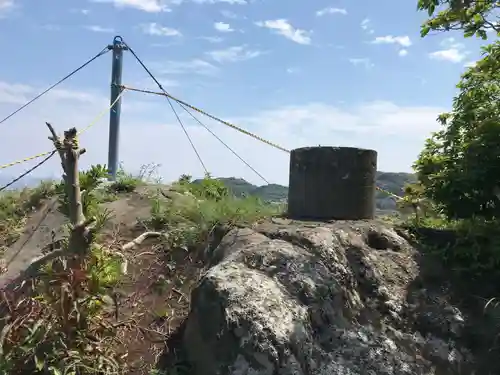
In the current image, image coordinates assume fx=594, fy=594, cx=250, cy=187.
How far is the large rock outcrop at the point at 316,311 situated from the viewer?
3.41 m

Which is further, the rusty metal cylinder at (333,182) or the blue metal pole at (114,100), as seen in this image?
the blue metal pole at (114,100)

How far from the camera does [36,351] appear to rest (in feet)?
12.0

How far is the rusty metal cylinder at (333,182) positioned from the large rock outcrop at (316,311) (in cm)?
48

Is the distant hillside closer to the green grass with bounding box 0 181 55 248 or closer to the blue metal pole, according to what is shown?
the blue metal pole

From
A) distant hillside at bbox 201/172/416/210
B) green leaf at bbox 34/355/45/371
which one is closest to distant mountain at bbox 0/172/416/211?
distant hillside at bbox 201/172/416/210

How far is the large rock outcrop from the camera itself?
341cm

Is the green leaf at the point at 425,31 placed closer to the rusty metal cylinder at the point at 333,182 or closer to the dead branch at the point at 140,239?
the rusty metal cylinder at the point at 333,182

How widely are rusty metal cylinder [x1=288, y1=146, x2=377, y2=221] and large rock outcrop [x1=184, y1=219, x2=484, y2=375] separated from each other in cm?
48

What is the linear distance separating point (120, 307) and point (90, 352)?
69cm

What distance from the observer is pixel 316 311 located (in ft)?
12.2

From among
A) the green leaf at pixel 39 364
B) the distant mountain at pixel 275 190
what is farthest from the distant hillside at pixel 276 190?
the green leaf at pixel 39 364

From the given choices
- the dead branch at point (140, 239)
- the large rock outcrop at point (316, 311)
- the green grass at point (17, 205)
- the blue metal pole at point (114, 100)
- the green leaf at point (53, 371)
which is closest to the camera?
the large rock outcrop at point (316, 311)

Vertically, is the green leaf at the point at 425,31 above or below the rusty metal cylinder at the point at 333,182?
above

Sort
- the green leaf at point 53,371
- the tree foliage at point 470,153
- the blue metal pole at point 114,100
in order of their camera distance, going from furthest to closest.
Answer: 1. the blue metal pole at point 114,100
2. the tree foliage at point 470,153
3. the green leaf at point 53,371
